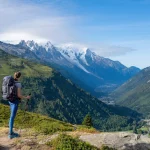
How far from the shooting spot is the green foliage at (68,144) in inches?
829

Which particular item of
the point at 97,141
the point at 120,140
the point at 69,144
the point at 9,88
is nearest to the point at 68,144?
the point at 69,144

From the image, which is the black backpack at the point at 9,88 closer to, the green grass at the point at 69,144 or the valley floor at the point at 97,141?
the valley floor at the point at 97,141

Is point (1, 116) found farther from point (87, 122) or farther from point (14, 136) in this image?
point (87, 122)

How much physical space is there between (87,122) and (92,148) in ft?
223

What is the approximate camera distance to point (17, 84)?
22.1m

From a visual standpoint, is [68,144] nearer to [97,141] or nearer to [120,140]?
[97,141]

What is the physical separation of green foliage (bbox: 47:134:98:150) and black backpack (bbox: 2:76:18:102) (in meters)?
4.52

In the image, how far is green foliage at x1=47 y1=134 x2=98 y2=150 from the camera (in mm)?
21052

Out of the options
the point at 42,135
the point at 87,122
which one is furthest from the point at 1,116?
the point at 87,122

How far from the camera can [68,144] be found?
21.2m

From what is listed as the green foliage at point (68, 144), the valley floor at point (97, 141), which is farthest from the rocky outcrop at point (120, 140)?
the green foliage at point (68, 144)

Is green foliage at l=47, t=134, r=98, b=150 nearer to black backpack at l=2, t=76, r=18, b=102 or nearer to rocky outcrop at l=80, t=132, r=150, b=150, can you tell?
rocky outcrop at l=80, t=132, r=150, b=150

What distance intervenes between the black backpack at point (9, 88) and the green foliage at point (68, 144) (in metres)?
4.52

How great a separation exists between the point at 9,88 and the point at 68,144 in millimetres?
5825
